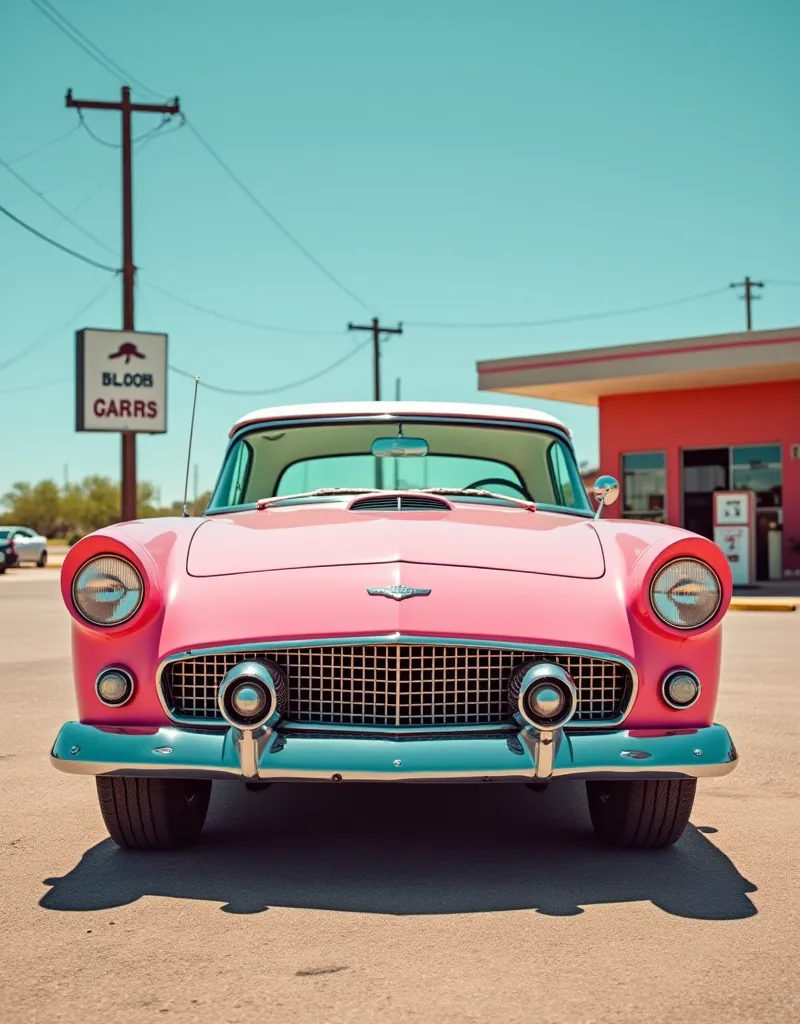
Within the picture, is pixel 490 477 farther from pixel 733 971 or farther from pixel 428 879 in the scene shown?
pixel 733 971

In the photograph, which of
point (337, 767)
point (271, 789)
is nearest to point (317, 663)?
point (337, 767)

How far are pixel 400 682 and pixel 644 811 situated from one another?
1019mm

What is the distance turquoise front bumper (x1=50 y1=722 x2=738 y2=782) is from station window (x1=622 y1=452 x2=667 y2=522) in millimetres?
22946

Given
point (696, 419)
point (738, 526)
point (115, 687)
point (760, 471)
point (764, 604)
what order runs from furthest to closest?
point (696, 419)
point (760, 471)
point (738, 526)
point (764, 604)
point (115, 687)

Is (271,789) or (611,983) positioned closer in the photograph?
(611,983)

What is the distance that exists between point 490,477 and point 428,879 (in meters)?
2.16

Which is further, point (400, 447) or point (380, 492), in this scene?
point (400, 447)

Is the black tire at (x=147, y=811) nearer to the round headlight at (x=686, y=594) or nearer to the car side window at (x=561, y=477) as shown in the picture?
the round headlight at (x=686, y=594)

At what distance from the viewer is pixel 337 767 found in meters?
3.54

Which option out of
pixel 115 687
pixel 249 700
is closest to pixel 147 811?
pixel 115 687

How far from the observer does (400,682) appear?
12.1 feet

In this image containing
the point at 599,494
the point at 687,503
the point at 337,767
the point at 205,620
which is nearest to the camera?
the point at 337,767

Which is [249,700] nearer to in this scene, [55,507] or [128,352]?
[128,352]

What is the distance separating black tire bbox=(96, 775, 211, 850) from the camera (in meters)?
3.99
